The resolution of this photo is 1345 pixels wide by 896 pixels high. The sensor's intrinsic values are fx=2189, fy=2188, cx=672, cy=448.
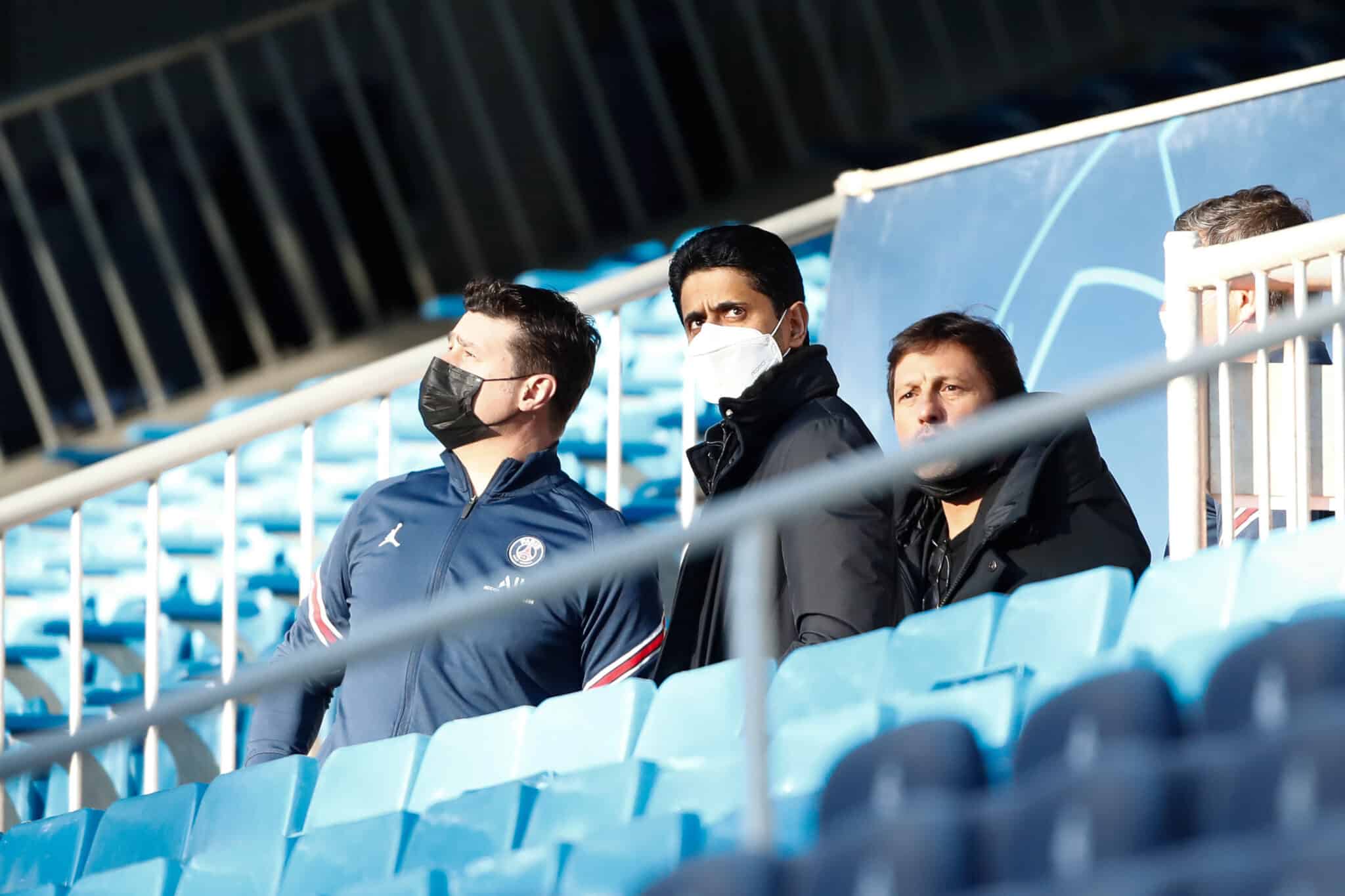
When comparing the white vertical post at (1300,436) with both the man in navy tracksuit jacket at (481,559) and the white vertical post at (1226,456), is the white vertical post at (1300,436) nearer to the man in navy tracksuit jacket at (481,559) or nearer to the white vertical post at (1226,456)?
the white vertical post at (1226,456)

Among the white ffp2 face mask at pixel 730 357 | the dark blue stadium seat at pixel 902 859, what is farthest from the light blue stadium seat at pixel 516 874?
the white ffp2 face mask at pixel 730 357

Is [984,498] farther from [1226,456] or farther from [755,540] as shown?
[755,540]

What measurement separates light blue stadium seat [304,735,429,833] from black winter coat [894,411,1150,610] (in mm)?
861

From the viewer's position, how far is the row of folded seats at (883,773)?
213cm

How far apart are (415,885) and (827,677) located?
0.63 metres

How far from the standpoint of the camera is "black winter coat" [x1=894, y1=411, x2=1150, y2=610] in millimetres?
3193

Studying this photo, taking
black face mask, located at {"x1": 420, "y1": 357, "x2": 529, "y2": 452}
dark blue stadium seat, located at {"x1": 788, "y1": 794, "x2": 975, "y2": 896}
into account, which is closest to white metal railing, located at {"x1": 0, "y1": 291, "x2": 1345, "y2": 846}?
dark blue stadium seat, located at {"x1": 788, "y1": 794, "x2": 975, "y2": 896}

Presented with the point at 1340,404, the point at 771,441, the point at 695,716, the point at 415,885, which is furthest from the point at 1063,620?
the point at 415,885

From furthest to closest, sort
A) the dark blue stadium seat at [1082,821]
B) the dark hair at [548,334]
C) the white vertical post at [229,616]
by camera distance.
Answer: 1. the white vertical post at [229,616]
2. the dark hair at [548,334]
3. the dark blue stadium seat at [1082,821]

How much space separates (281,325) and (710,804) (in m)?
6.86

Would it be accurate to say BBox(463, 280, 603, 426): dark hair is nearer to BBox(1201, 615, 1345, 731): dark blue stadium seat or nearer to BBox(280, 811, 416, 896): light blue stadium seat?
BBox(280, 811, 416, 896): light blue stadium seat

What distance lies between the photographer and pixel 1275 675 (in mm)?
2242

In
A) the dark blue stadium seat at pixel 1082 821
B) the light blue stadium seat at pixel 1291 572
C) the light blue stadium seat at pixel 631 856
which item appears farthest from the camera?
the light blue stadium seat at pixel 631 856

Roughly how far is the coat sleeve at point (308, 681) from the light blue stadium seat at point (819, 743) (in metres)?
1.02
